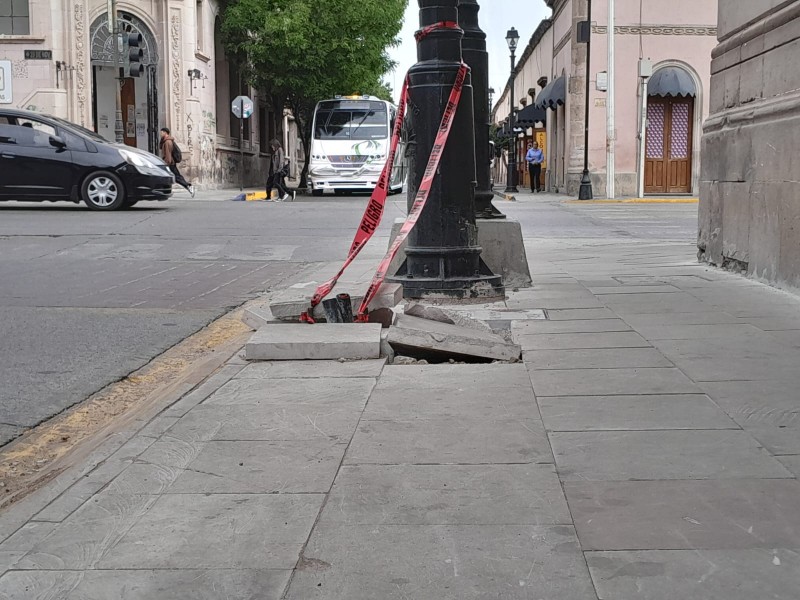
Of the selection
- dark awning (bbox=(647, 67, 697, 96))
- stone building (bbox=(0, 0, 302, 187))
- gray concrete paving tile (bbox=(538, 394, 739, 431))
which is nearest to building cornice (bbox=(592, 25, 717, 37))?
dark awning (bbox=(647, 67, 697, 96))

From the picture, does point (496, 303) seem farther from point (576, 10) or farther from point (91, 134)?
point (576, 10)

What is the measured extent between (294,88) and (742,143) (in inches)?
1221

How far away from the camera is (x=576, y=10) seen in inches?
1233

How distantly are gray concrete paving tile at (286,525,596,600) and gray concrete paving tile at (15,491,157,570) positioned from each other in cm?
62

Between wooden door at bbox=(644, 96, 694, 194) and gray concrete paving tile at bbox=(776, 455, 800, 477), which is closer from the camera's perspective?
gray concrete paving tile at bbox=(776, 455, 800, 477)

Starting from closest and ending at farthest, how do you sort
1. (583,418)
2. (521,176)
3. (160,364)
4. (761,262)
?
(583,418) → (160,364) → (761,262) → (521,176)

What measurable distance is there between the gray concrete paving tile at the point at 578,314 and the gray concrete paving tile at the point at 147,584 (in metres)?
4.41

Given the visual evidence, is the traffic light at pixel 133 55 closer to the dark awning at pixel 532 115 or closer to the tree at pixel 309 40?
the tree at pixel 309 40

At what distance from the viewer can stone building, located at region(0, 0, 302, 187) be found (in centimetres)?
3083

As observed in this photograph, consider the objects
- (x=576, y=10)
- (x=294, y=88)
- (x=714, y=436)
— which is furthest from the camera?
(x=294, y=88)

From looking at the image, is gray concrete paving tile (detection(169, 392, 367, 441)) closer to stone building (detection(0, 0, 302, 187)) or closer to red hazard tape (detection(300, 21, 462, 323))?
red hazard tape (detection(300, 21, 462, 323))

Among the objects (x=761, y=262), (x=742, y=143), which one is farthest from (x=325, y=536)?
(x=742, y=143)

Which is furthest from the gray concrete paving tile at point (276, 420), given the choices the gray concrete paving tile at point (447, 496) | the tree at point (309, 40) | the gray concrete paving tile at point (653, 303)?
the tree at point (309, 40)

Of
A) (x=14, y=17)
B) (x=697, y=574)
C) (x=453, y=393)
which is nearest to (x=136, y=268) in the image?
(x=453, y=393)
